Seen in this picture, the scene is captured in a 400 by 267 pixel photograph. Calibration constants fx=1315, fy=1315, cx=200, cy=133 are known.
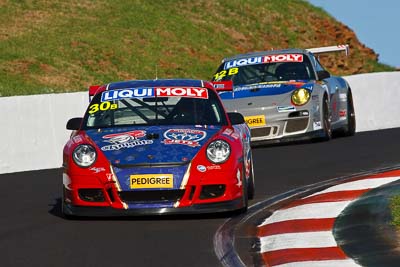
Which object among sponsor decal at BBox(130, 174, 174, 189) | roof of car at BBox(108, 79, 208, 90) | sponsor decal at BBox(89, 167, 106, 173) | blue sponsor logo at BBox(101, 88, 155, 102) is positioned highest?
roof of car at BBox(108, 79, 208, 90)

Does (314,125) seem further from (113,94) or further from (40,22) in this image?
(40,22)

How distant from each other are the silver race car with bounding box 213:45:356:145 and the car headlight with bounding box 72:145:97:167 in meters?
7.57

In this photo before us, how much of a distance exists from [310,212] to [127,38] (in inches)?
1624

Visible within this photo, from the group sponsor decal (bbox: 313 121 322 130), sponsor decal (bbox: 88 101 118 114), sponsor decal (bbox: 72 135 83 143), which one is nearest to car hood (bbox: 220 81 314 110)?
sponsor decal (bbox: 313 121 322 130)

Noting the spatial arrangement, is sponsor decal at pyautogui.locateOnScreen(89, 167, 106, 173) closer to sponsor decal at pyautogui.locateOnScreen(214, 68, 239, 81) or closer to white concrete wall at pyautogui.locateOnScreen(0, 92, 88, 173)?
white concrete wall at pyautogui.locateOnScreen(0, 92, 88, 173)

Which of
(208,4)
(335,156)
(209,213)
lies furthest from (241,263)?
(208,4)

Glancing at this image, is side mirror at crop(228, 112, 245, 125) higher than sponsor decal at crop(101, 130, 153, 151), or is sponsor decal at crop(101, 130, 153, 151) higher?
side mirror at crop(228, 112, 245, 125)

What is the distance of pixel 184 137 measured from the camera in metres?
11.3

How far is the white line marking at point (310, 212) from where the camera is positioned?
10.8 meters

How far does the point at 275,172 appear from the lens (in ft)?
49.9

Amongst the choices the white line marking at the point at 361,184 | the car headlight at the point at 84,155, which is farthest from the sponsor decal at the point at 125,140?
the white line marking at the point at 361,184

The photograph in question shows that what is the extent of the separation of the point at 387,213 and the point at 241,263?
7.36 ft

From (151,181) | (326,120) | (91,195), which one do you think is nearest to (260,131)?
(326,120)

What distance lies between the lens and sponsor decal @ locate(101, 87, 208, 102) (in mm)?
12398
